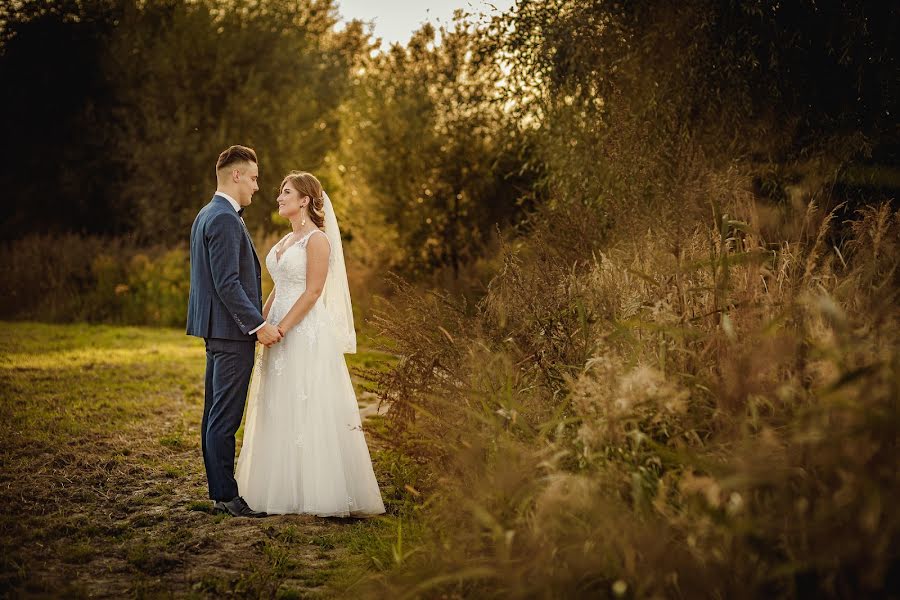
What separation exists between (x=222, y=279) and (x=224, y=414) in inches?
36.1

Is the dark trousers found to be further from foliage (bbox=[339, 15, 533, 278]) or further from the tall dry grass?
foliage (bbox=[339, 15, 533, 278])

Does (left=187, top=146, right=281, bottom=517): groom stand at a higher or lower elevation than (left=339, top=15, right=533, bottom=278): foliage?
lower

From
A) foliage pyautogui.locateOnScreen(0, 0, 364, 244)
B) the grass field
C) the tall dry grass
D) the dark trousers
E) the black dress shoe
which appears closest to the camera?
the tall dry grass

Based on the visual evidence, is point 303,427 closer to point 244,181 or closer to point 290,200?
point 290,200

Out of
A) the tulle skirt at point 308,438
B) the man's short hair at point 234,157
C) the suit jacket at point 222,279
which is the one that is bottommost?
the tulle skirt at point 308,438

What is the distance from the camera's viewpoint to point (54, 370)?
1048 cm

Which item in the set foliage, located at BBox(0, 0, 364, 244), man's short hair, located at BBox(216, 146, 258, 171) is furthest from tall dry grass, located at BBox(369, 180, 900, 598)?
foliage, located at BBox(0, 0, 364, 244)

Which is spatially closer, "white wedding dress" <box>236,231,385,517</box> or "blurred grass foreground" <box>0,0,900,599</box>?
"blurred grass foreground" <box>0,0,900,599</box>

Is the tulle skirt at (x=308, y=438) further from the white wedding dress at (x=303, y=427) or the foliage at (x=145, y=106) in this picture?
the foliage at (x=145, y=106)

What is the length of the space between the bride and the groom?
0.18 metres

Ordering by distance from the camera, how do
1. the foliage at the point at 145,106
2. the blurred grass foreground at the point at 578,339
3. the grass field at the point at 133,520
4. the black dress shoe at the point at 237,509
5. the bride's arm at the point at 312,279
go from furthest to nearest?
the foliage at the point at 145,106
the bride's arm at the point at 312,279
the black dress shoe at the point at 237,509
the grass field at the point at 133,520
the blurred grass foreground at the point at 578,339

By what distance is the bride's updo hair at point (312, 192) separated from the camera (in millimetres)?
5652

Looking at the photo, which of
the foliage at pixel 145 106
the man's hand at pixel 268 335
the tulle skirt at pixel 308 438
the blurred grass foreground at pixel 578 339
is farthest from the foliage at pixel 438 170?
the man's hand at pixel 268 335

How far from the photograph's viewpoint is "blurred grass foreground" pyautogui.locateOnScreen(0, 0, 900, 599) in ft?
9.58
